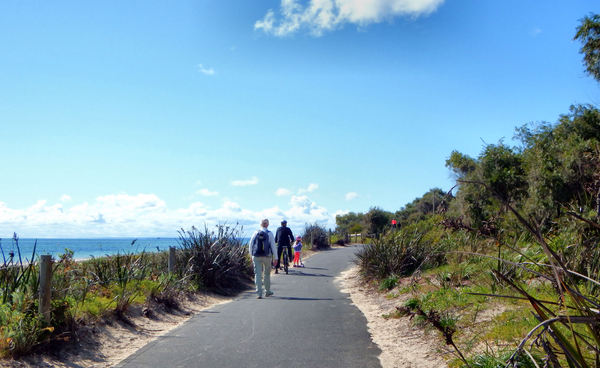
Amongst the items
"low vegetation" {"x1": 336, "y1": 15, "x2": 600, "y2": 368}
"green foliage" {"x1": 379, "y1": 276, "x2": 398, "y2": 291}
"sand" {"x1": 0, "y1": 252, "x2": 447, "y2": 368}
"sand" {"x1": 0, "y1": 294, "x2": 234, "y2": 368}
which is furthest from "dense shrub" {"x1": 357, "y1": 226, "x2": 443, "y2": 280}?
"sand" {"x1": 0, "y1": 294, "x2": 234, "y2": 368}

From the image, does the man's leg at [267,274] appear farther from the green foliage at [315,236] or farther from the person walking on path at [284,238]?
the green foliage at [315,236]

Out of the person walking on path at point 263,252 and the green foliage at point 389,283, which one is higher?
the person walking on path at point 263,252

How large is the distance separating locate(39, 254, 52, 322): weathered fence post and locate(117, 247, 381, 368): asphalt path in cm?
124

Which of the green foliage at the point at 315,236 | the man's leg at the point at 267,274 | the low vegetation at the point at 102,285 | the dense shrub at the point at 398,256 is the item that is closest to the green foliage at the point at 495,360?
the low vegetation at the point at 102,285

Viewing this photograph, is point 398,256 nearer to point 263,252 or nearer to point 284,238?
point 263,252

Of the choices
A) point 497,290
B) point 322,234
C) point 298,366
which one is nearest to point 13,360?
point 298,366

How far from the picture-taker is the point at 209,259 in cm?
1319

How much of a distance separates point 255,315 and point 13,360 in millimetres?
4456

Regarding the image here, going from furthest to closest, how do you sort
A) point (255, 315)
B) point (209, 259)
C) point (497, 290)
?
point (209, 259), point (255, 315), point (497, 290)

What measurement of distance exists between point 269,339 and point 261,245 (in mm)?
5113

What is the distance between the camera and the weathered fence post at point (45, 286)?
6.26 meters

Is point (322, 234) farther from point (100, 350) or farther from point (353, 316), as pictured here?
point (100, 350)

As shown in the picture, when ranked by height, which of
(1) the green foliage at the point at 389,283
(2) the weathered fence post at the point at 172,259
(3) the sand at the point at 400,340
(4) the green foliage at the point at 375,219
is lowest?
(3) the sand at the point at 400,340

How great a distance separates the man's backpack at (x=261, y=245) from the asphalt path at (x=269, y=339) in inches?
48.9
